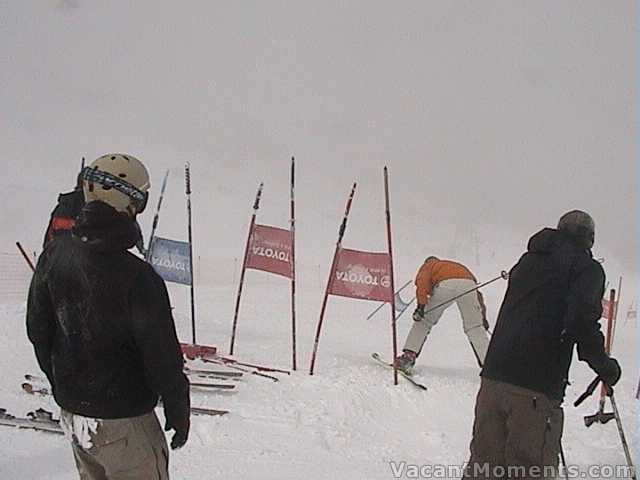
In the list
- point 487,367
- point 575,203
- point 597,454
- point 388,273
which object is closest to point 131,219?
point 487,367

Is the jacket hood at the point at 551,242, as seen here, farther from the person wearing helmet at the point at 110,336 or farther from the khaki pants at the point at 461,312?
the khaki pants at the point at 461,312

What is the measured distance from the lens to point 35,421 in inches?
161

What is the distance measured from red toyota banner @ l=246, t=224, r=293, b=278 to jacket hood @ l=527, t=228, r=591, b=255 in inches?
148

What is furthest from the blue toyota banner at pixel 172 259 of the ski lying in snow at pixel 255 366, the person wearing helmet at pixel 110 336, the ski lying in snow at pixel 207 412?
the person wearing helmet at pixel 110 336

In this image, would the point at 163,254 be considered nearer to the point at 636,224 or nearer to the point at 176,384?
the point at 176,384

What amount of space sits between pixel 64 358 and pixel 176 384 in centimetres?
38

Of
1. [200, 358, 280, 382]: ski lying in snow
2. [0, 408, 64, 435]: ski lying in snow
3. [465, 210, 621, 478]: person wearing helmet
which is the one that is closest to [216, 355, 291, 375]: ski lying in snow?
[200, 358, 280, 382]: ski lying in snow

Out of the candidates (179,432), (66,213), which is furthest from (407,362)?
(179,432)

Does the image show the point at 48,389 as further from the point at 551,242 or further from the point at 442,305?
the point at 551,242

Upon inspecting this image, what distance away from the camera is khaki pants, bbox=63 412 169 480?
204cm

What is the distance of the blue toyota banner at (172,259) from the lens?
6.81m

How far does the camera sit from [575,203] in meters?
43.9

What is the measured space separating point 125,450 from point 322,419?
2857mm

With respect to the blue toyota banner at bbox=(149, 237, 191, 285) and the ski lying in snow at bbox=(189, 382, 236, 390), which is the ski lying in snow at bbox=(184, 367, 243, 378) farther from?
the blue toyota banner at bbox=(149, 237, 191, 285)
